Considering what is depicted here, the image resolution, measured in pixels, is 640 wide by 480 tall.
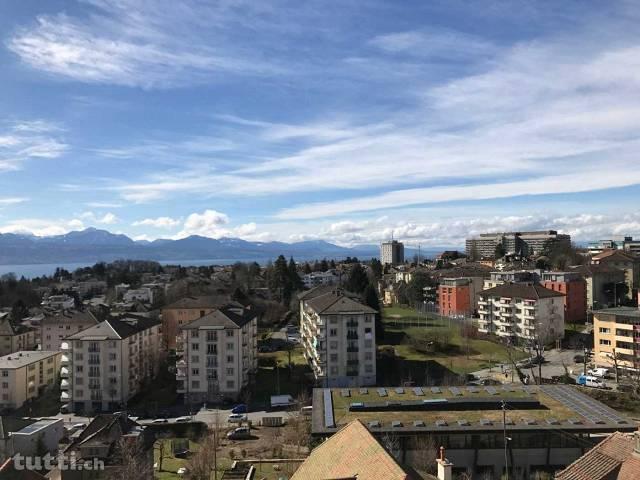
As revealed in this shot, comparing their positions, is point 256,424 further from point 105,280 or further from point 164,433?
point 105,280

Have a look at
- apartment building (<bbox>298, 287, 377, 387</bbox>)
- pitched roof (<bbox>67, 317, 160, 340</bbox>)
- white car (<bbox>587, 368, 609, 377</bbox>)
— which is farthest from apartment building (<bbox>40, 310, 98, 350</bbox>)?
white car (<bbox>587, 368, 609, 377</bbox>)

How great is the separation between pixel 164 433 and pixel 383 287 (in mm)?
55925

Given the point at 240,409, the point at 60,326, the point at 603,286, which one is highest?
the point at 603,286

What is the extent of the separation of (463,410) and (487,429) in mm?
2639

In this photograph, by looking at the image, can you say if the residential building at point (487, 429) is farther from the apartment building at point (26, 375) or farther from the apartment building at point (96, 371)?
the apartment building at point (26, 375)

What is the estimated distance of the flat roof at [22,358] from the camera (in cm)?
4000

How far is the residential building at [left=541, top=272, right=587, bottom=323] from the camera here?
54125 mm

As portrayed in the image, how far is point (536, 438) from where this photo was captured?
2172 cm

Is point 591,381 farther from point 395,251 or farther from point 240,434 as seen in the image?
point 395,251

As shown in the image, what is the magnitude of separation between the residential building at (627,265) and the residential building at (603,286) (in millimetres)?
1895

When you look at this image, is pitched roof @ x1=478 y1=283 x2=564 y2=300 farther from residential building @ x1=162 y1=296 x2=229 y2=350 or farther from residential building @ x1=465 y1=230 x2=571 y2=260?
residential building @ x1=465 y1=230 x2=571 y2=260

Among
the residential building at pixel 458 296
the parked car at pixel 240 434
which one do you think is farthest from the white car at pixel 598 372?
the parked car at pixel 240 434

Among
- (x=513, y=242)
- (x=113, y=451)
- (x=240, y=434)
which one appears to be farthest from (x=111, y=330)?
(x=513, y=242)

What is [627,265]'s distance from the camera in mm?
64500
